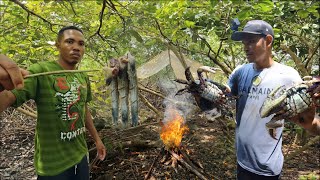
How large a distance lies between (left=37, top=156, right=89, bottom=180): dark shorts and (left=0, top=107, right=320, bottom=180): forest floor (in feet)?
3.85

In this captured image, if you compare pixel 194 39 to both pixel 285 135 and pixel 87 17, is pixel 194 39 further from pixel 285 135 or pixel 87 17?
pixel 285 135

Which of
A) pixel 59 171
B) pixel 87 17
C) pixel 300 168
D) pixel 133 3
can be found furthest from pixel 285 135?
pixel 59 171

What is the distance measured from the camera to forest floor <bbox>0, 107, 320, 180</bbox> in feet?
14.3

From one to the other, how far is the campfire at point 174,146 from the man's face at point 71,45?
2512 millimetres

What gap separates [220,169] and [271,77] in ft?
9.06

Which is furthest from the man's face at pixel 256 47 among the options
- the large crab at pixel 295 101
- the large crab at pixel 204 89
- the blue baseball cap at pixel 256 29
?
the large crab at pixel 295 101

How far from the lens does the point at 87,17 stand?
5.10 metres

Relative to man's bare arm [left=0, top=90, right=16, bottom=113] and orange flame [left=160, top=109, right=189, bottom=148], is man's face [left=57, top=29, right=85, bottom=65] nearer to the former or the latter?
man's bare arm [left=0, top=90, right=16, bottom=113]

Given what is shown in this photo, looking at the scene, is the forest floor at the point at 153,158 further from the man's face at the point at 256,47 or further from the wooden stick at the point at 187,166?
the man's face at the point at 256,47

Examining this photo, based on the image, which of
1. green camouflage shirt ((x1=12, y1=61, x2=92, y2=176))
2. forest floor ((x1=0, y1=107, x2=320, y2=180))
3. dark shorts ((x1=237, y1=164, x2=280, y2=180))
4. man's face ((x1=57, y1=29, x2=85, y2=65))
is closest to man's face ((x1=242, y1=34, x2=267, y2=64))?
dark shorts ((x1=237, y1=164, x2=280, y2=180))

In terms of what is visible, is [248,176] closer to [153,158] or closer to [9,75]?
[9,75]

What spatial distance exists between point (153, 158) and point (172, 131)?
1.94 ft

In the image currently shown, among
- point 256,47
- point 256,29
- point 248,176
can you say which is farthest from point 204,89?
point 248,176

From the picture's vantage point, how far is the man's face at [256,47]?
2.36m
